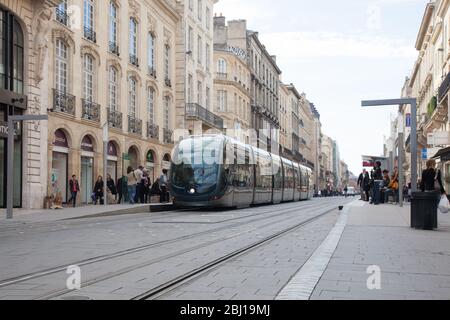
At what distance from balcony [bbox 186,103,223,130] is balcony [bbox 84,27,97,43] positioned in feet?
45.9

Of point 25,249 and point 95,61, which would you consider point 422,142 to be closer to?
point 95,61

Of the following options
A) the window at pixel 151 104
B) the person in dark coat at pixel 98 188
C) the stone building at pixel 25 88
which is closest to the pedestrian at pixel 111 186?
the person in dark coat at pixel 98 188

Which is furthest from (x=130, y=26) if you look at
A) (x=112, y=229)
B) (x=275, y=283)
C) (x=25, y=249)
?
(x=275, y=283)

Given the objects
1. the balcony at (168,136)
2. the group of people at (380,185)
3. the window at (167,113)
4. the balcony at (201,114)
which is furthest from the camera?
the balcony at (201,114)

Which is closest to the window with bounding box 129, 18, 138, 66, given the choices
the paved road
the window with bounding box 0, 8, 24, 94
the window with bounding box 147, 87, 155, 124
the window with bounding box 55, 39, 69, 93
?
the window with bounding box 147, 87, 155, 124

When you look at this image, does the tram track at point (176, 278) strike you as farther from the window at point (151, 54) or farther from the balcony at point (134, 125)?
the window at point (151, 54)

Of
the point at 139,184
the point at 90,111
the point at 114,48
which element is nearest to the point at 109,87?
the point at 114,48

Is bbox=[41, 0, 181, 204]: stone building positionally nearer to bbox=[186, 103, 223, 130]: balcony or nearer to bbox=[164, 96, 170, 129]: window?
bbox=[164, 96, 170, 129]: window

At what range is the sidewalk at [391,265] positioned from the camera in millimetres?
5598

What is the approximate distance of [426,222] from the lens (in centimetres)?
1288

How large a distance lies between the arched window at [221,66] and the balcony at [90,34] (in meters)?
29.5

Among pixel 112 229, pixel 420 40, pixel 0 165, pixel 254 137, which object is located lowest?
pixel 112 229

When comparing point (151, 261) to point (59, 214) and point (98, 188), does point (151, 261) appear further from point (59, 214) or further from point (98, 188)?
point (98, 188)
